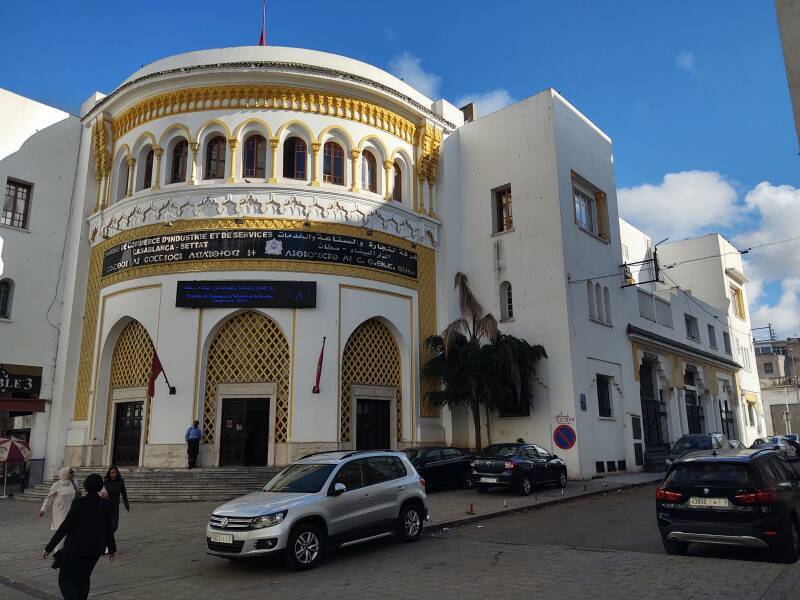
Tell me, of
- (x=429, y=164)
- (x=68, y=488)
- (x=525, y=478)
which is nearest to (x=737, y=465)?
(x=525, y=478)

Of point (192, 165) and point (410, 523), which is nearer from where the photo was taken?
point (410, 523)

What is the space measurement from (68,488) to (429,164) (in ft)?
60.0

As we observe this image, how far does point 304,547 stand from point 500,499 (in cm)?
843

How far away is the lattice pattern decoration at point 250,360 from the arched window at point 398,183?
Result: 283 inches

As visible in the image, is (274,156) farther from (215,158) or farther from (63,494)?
(63,494)

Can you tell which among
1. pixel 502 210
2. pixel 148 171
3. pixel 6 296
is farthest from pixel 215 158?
pixel 502 210

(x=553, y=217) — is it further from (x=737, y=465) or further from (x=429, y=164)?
(x=737, y=465)

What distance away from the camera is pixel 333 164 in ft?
73.6

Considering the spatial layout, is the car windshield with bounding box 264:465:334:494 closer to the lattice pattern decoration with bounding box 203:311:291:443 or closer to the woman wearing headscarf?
the woman wearing headscarf

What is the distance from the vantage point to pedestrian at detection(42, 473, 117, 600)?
593 cm

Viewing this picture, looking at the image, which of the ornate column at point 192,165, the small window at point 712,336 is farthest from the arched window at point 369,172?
the small window at point 712,336

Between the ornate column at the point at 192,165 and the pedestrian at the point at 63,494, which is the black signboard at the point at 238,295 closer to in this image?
the ornate column at the point at 192,165

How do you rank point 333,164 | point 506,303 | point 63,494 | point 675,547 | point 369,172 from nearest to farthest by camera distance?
1. point 675,547
2. point 63,494
3. point 333,164
4. point 369,172
5. point 506,303

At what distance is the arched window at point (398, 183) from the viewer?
24.1m
